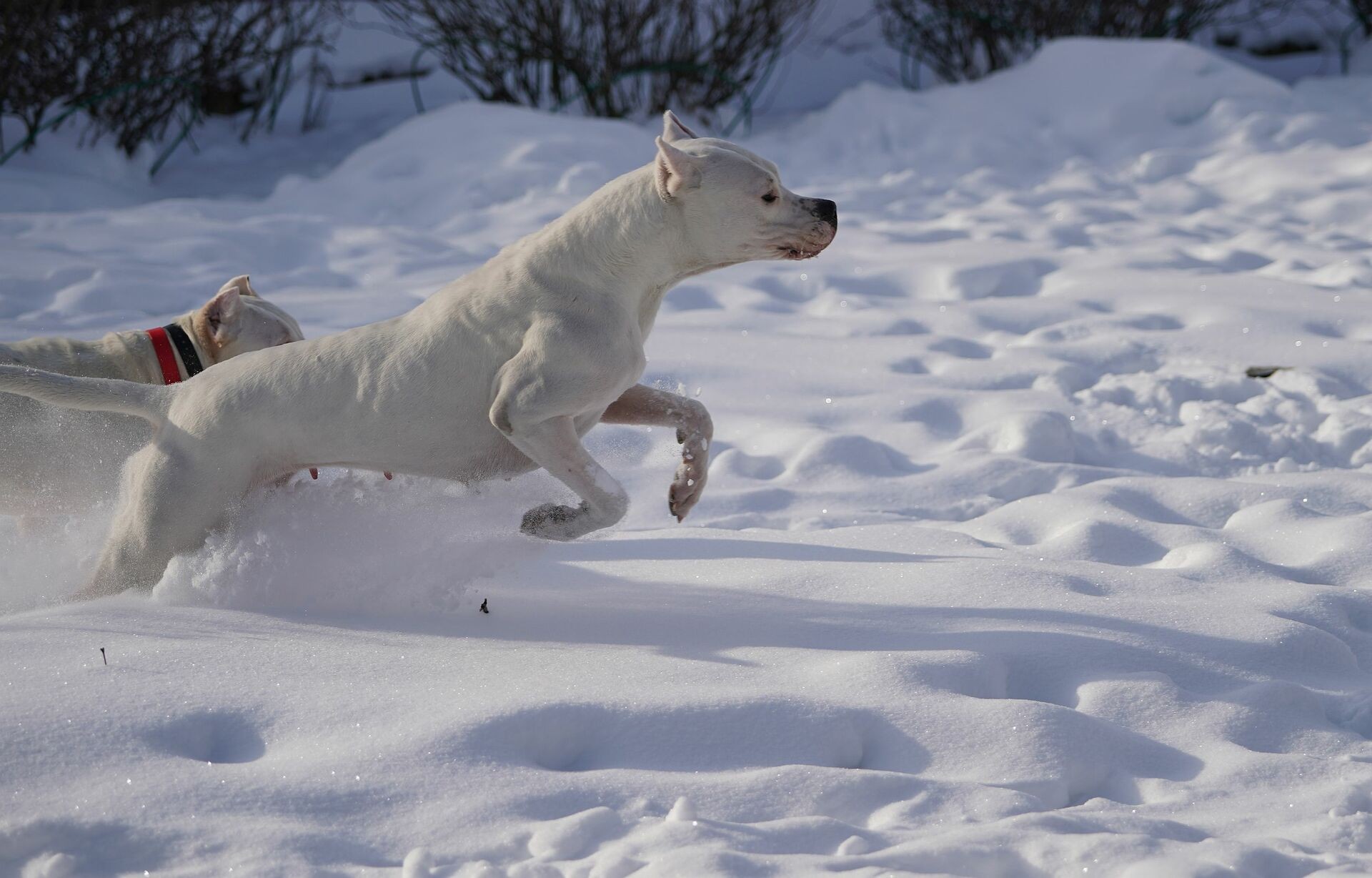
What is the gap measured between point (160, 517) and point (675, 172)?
1443 millimetres

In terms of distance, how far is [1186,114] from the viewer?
9.33m

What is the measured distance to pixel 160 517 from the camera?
3098 millimetres

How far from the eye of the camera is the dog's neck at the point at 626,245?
10.2 feet

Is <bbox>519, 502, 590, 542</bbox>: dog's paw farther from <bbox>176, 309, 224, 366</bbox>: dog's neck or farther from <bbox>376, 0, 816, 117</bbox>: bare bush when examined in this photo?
<bbox>376, 0, 816, 117</bbox>: bare bush

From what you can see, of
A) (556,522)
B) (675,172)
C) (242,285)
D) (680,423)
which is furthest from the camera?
(242,285)

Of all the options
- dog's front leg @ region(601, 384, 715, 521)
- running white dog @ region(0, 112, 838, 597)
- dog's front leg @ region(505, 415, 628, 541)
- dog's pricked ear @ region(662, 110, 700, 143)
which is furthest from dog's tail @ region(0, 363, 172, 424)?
dog's pricked ear @ region(662, 110, 700, 143)

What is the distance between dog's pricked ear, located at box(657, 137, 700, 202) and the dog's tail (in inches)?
51.7

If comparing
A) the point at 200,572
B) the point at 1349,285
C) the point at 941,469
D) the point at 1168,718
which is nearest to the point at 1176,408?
the point at 941,469

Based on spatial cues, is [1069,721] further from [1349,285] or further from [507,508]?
[1349,285]

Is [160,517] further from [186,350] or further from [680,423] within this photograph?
[680,423]

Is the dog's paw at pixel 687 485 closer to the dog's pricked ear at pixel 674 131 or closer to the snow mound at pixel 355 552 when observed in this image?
the snow mound at pixel 355 552

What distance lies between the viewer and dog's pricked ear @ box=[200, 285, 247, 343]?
149 inches

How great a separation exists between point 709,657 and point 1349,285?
4.40m

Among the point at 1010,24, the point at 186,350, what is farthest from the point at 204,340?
the point at 1010,24
